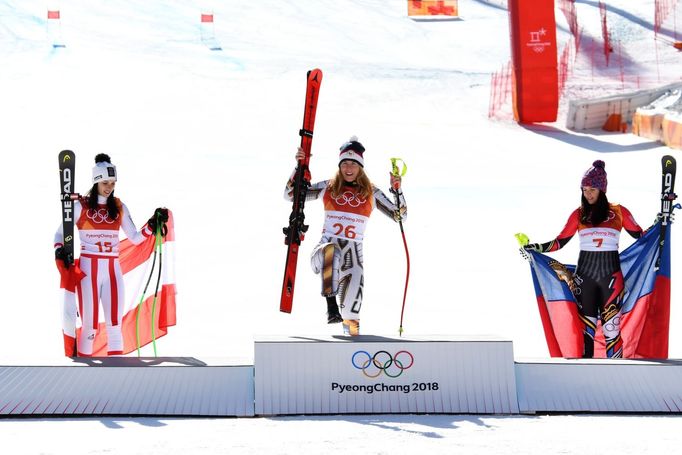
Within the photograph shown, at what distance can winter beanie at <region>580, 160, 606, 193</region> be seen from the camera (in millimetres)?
7562

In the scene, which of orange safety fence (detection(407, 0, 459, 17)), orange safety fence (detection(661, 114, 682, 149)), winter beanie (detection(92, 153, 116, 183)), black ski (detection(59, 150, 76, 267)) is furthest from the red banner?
black ski (detection(59, 150, 76, 267))

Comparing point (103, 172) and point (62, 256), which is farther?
point (103, 172)

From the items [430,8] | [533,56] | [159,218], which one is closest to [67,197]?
[159,218]

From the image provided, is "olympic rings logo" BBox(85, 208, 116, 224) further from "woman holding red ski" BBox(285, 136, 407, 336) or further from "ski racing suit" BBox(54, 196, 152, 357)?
"woman holding red ski" BBox(285, 136, 407, 336)

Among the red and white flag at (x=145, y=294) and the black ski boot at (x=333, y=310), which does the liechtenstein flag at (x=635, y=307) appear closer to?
the black ski boot at (x=333, y=310)

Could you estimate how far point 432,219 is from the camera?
50.3 ft

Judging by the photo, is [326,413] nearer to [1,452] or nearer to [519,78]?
[1,452]

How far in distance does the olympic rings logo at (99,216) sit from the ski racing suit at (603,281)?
299 cm

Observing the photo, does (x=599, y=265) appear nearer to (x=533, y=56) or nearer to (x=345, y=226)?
(x=345, y=226)

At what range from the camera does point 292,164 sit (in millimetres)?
19875

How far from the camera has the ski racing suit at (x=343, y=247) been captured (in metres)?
7.59

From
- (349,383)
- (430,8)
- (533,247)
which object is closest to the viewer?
(349,383)

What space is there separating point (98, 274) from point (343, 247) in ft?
5.05

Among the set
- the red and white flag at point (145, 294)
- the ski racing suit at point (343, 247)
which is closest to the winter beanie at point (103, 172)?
the red and white flag at point (145, 294)
